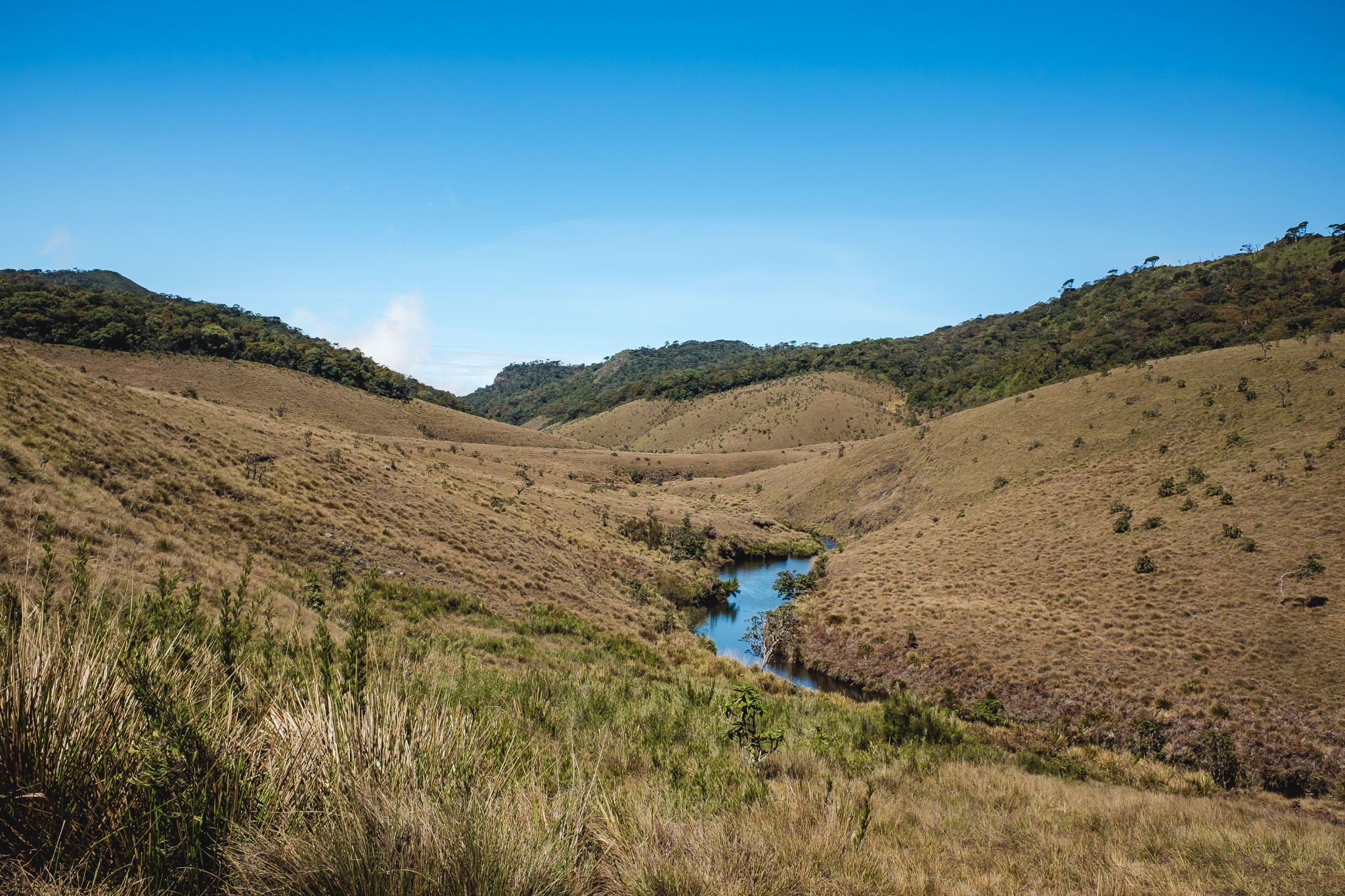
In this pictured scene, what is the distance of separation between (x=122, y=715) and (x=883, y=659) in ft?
74.5

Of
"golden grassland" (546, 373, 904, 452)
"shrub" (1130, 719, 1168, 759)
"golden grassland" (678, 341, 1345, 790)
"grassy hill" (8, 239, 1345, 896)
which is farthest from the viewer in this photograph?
"golden grassland" (546, 373, 904, 452)

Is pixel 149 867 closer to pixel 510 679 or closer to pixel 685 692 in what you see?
pixel 510 679

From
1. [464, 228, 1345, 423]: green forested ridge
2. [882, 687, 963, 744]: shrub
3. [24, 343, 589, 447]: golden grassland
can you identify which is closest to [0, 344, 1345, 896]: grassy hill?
[882, 687, 963, 744]: shrub

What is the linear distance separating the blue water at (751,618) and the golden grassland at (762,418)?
5036cm

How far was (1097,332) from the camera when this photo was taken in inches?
2953

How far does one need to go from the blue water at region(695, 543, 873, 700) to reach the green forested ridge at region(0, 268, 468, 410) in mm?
67136

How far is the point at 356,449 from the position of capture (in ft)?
97.0

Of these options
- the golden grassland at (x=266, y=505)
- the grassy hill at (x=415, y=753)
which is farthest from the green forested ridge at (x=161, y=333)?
the grassy hill at (x=415, y=753)

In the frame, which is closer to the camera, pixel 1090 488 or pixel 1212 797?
pixel 1212 797

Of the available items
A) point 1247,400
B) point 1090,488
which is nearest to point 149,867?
point 1090,488

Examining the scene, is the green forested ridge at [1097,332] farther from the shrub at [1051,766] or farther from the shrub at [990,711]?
the shrub at [1051,766]

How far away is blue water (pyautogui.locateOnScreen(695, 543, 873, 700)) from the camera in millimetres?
21594

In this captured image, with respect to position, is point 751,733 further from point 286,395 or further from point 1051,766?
point 286,395

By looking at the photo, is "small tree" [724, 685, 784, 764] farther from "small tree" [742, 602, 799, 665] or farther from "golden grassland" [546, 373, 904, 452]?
"golden grassland" [546, 373, 904, 452]
